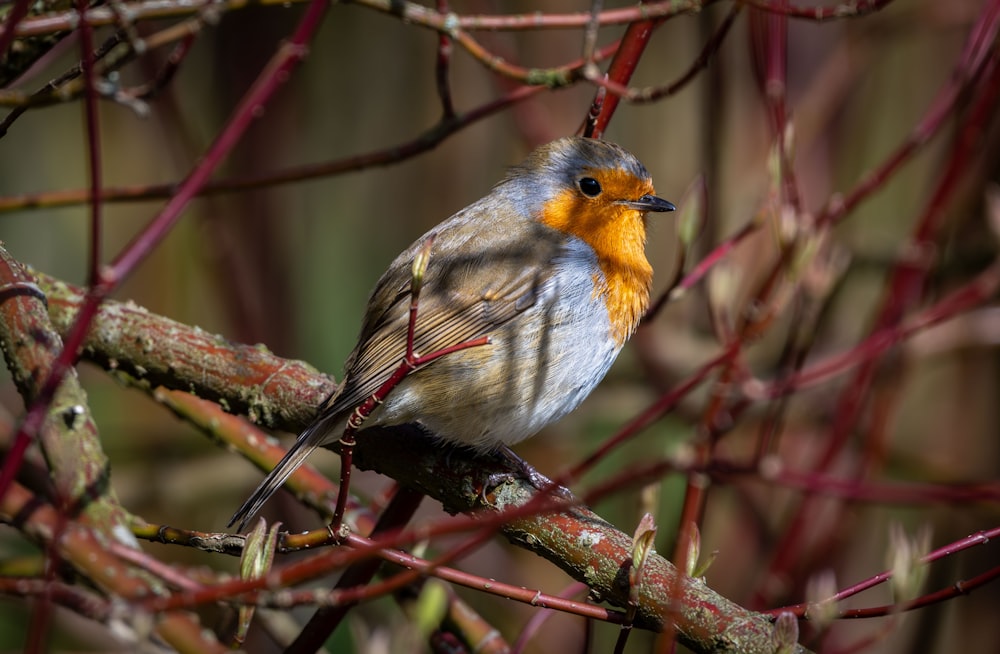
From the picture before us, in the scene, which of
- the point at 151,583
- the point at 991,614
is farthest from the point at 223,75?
the point at 991,614

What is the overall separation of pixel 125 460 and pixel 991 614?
337 centimetres

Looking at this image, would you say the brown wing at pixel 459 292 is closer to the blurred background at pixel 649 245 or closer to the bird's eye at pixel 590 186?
the bird's eye at pixel 590 186

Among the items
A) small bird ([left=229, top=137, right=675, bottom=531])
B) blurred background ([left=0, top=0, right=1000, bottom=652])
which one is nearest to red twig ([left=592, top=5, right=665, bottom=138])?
small bird ([left=229, top=137, right=675, bottom=531])

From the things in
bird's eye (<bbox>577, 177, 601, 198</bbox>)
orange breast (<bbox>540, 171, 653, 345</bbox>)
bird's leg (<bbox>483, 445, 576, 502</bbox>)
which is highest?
bird's eye (<bbox>577, 177, 601, 198</bbox>)

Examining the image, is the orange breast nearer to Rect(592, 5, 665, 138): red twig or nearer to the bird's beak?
the bird's beak

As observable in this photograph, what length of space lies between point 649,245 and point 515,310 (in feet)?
9.45

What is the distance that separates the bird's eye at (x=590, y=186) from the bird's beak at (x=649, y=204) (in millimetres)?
87

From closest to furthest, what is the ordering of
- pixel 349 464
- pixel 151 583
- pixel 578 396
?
1. pixel 349 464
2. pixel 151 583
3. pixel 578 396

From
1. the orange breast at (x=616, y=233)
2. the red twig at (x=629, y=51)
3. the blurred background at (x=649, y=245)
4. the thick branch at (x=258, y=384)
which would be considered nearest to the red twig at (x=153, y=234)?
the thick branch at (x=258, y=384)

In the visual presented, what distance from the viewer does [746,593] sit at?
3.85m

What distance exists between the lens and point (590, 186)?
9.15 feet

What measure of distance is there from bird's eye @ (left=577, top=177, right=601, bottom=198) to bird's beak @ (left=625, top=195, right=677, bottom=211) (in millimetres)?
87

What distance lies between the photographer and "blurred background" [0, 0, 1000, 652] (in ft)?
12.4

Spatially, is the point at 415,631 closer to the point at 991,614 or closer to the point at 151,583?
the point at 151,583
